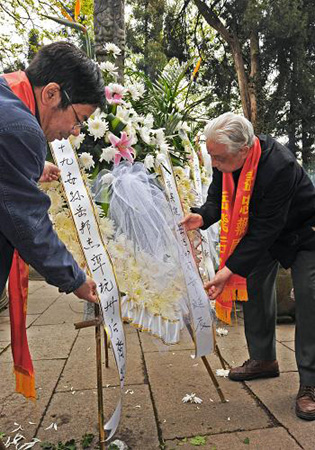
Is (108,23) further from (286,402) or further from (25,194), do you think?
(286,402)

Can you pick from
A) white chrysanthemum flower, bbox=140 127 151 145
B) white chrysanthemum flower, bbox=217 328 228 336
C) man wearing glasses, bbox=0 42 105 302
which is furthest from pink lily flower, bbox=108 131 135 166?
white chrysanthemum flower, bbox=217 328 228 336

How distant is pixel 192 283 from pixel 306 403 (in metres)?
0.93

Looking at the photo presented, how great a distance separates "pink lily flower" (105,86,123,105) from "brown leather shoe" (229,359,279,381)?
6.24 ft

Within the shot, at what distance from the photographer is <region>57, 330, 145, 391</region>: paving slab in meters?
2.83

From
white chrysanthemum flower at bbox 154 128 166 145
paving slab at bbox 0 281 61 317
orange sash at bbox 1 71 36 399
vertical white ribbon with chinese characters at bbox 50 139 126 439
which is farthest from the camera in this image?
paving slab at bbox 0 281 61 317

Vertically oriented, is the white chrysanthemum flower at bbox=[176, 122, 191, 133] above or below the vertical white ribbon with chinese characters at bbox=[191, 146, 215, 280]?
above

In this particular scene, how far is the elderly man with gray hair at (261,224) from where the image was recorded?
2.33m

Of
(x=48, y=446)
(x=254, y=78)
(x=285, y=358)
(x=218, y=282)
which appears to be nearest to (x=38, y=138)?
(x=218, y=282)

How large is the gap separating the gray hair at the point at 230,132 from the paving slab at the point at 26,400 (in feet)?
5.64

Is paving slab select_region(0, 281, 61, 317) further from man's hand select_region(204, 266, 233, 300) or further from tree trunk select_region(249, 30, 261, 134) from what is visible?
tree trunk select_region(249, 30, 261, 134)

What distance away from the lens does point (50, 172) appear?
2055mm

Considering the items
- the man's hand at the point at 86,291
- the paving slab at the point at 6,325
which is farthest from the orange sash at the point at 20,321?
the paving slab at the point at 6,325

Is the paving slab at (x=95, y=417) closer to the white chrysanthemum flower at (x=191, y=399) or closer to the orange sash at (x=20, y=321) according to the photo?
the white chrysanthemum flower at (x=191, y=399)

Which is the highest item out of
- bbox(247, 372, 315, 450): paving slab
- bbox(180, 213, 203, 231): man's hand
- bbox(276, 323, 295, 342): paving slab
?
bbox(180, 213, 203, 231): man's hand
